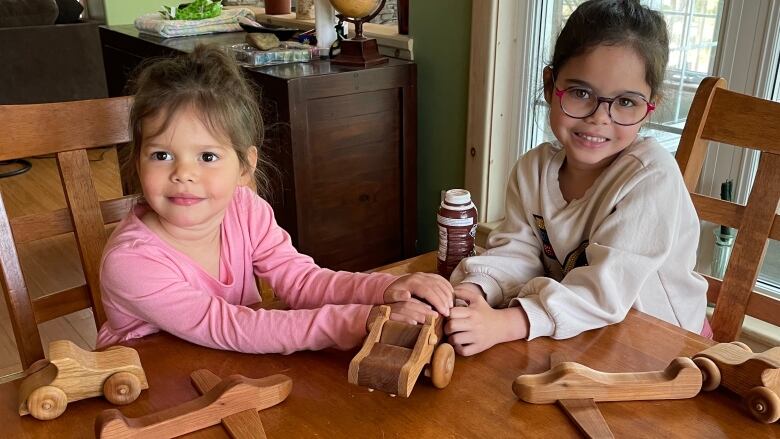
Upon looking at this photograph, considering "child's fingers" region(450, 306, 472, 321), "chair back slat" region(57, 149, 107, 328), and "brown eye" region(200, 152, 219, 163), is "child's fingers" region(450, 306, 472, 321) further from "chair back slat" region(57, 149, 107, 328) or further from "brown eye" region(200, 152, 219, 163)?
"chair back slat" region(57, 149, 107, 328)

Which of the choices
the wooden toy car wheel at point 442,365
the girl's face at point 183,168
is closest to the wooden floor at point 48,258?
the girl's face at point 183,168

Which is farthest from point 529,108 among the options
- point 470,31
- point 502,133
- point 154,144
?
point 154,144

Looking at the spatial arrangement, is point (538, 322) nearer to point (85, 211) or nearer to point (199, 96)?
point (199, 96)

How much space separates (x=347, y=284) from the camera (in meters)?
1.05

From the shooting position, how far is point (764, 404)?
0.74m

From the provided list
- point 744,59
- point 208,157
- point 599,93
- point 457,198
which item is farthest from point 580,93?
point 744,59

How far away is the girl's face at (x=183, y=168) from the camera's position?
985mm

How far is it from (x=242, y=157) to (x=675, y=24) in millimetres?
1174

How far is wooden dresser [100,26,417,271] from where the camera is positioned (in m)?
1.98

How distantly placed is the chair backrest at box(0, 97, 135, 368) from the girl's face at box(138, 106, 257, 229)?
188 mm

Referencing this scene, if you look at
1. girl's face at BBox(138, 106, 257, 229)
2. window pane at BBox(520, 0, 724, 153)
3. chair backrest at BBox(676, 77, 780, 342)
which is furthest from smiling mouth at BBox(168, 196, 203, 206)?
window pane at BBox(520, 0, 724, 153)

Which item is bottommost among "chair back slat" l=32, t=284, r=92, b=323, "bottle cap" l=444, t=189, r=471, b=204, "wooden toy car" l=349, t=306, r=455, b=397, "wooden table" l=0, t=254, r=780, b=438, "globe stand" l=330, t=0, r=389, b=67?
"chair back slat" l=32, t=284, r=92, b=323

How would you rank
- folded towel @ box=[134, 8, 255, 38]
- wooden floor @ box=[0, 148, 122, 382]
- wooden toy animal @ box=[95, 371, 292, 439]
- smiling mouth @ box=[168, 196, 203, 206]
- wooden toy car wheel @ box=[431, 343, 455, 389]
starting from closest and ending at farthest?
wooden toy animal @ box=[95, 371, 292, 439], wooden toy car wheel @ box=[431, 343, 455, 389], smiling mouth @ box=[168, 196, 203, 206], wooden floor @ box=[0, 148, 122, 382], folded towel @ box=[134, 8, 255, 38]

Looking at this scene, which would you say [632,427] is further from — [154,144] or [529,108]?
[529,108]
